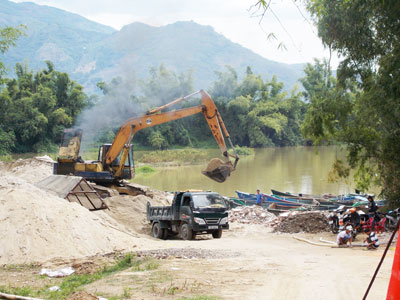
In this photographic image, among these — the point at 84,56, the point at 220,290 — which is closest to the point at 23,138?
the point at 220,290

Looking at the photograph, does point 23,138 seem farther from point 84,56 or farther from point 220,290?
point 84,56

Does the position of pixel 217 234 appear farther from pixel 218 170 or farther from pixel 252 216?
pixel 252 216

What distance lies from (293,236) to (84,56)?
525ft

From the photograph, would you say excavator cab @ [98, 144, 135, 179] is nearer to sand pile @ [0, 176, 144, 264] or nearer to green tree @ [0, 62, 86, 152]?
sand pile @ [0, 176, 144, 264]

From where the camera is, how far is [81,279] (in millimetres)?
9688

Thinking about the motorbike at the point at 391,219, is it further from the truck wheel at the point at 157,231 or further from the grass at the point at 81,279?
the grass at the point at 81,279

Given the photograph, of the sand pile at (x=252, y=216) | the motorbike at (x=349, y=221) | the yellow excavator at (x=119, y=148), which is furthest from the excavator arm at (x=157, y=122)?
the motorbike at (x=349, y=221)

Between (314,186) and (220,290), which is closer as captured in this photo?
(220,290)

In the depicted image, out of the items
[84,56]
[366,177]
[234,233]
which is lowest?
[234,233]

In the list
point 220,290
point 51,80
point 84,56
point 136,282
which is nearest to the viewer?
point 220,290

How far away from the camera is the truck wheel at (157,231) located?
17989 mm

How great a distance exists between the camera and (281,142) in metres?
85.6

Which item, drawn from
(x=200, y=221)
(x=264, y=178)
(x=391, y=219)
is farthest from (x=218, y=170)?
(x=264, y=178)

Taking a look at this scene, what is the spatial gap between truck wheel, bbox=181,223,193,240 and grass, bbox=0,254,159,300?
5.24m
